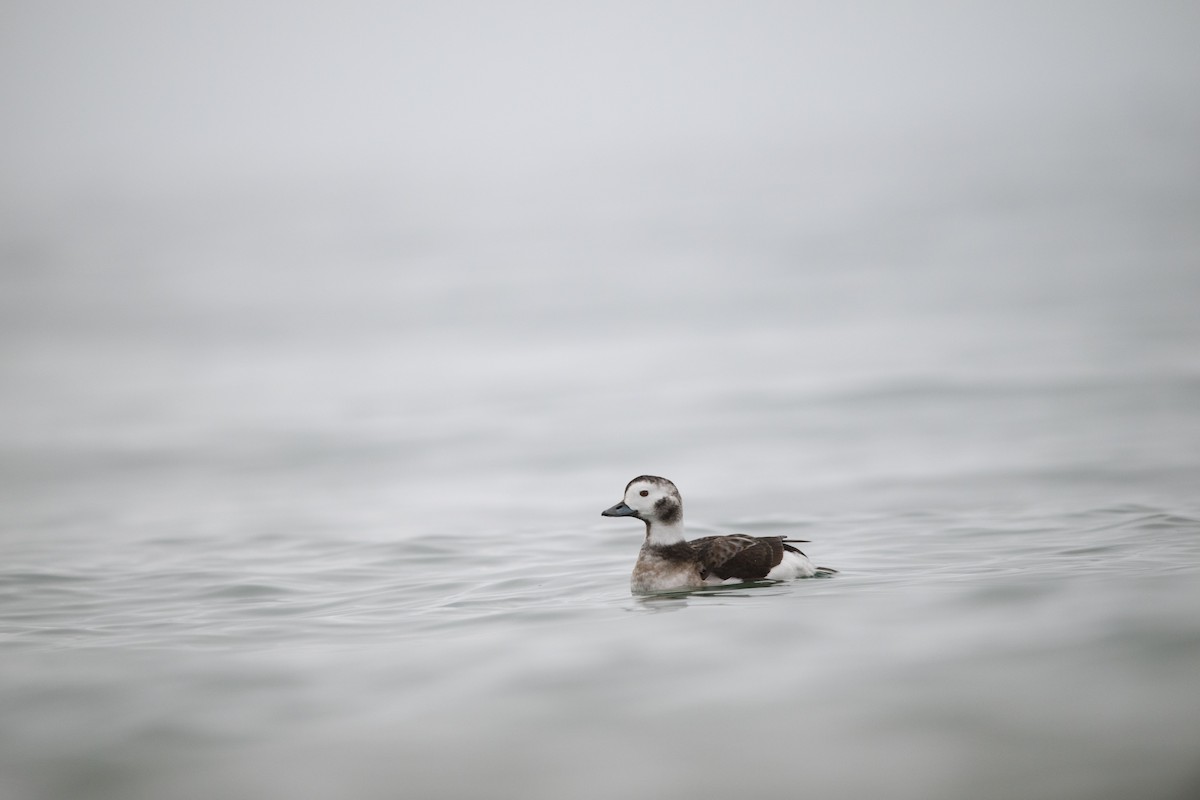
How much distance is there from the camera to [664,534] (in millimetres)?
11047

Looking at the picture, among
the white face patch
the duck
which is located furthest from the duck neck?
the white face patch

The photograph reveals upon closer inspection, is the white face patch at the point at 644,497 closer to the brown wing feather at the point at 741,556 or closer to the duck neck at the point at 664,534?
the duck neck at the point at 664,534

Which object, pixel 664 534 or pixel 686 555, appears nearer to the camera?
pixel 686 555

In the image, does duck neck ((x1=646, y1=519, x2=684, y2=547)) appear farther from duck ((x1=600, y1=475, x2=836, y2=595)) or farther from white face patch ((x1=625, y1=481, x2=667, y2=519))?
white face patch ((x1=625, y1=481, x2=667, y2=519))

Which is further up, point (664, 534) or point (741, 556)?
point (664, 534)

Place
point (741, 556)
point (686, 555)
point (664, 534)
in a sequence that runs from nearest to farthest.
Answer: point (741, 556) → point (686, 555) → point (664, 534)

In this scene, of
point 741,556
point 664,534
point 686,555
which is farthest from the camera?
point 664,534

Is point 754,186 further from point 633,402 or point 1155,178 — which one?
point 633,402

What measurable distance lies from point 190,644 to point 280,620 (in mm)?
1023

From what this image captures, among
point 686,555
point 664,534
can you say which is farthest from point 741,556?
point 664,534

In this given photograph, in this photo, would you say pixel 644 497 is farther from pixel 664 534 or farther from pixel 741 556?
pixel 741 556

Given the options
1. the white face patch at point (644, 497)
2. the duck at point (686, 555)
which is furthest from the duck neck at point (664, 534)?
the white face patch at point (644, 497)

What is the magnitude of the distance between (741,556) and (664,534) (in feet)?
2.57

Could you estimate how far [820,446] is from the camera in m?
19.3
